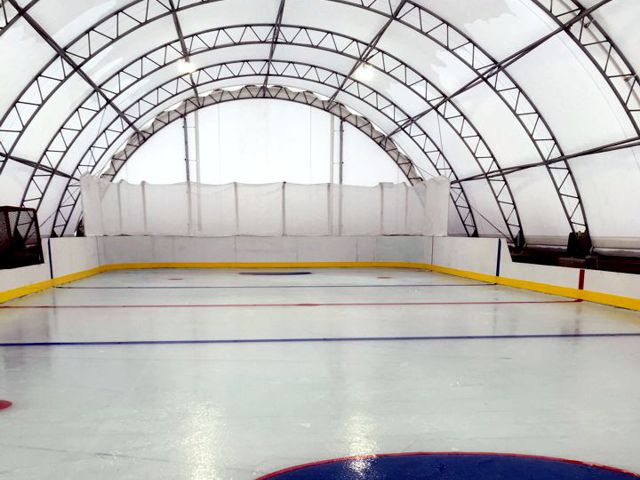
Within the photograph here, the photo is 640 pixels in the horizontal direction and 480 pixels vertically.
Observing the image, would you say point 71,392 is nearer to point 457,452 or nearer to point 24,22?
point 457,452

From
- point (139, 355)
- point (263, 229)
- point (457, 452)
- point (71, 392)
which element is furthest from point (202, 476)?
point (263, 229)

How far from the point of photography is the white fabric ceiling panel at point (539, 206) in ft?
68.8

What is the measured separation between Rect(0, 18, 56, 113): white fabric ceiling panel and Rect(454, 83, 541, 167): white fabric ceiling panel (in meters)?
19.6

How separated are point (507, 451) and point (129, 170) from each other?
29.8 m

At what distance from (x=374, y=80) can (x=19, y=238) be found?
806 inches

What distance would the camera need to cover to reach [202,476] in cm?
320

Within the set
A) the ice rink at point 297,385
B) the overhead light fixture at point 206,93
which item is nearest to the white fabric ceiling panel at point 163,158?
the overhead light fixture at point 206,93

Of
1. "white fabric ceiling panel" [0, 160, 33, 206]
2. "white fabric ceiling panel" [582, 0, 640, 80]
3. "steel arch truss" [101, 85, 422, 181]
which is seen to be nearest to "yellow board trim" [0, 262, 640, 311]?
"white fabric ceiling panel" [0, 160, 33, 206]

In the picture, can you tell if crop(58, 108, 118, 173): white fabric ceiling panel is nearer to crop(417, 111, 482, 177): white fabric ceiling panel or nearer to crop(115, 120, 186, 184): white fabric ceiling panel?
crop(115, 120, 186, 184): white fabric ceiling panel

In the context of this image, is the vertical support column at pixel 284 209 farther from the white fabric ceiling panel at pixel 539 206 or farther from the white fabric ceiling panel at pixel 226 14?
the white fabric ceiling panel at pixel 539 206

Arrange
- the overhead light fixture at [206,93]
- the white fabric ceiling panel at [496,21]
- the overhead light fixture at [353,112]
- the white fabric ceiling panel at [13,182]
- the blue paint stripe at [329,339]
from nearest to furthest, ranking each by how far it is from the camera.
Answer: the blue paint stripe at [329,339], the white fabric ceiling panel at [496,21], the white fabric ceiling panel at [13,182], the overhead light fixture at [206,93], the overhead light fixture at [353,112]

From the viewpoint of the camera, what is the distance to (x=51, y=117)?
1955 cm

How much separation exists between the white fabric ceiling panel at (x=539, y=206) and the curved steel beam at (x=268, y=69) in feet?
2.12

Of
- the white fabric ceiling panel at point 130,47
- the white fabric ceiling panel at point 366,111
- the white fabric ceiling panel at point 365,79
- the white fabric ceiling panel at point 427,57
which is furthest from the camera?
the white fabric ceiling panel at point 366,111
